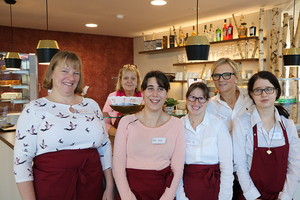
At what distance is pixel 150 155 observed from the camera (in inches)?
63.9

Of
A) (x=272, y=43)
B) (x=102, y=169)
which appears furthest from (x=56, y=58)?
(x=272, y=43)

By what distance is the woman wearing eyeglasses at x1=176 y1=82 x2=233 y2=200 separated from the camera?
1703 millimetres

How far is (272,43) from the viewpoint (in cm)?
484

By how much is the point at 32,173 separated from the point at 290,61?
3.14 m

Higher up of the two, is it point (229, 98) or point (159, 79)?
point (159, 79)

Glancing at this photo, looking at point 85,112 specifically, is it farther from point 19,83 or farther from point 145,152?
point 19,83

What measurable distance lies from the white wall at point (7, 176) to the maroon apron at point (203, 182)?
5.96 ft

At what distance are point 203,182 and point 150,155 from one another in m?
0.41

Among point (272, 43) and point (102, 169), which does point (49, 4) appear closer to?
point (102, 169)

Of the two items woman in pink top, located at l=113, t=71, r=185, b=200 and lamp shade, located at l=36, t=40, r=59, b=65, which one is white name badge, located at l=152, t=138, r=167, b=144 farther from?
lamp shade, located at l=36, t=40, r=59, b=65

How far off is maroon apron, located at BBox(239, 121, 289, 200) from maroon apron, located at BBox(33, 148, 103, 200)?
1074 mm

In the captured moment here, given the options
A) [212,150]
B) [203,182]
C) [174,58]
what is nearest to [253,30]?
[174,58]

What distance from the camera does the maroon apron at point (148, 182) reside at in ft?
5.27

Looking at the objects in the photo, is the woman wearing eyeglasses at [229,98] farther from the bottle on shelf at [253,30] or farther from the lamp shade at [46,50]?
the bottle on shelf at [253,30]
